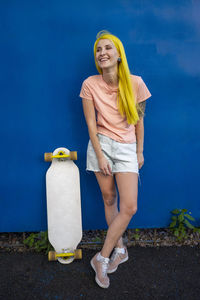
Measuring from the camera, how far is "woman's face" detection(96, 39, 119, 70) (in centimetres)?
176

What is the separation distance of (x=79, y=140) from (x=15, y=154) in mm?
633

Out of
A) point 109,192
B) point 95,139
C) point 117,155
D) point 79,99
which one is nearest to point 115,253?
point 109,192

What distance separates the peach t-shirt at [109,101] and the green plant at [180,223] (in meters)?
1.03

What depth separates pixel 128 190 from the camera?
1870mm

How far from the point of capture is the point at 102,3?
2053mm

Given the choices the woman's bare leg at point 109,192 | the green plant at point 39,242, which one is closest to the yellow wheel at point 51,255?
the green plant at point 39,242

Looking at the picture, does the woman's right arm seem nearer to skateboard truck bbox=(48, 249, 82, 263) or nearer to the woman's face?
the woman's face

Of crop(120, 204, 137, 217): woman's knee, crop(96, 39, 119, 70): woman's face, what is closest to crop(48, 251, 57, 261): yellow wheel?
crop(120, 204, 137, 217): woman's knee

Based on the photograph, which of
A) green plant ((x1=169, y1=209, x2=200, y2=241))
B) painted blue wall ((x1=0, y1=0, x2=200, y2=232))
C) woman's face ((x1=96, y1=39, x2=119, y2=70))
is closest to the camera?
woman's face ((x1=96, y1=39, x2=119, y2=70))

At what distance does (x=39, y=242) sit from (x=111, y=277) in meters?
0.80

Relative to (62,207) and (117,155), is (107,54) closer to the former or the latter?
(117,155)

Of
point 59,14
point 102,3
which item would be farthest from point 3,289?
point 102,3

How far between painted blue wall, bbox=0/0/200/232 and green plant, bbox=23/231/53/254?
0.26ft

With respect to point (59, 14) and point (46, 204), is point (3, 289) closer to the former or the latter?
point (46, 204)
